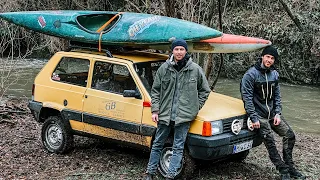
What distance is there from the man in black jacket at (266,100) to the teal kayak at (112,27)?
1.14 m

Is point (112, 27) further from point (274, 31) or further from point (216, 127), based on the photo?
point (274, 31)

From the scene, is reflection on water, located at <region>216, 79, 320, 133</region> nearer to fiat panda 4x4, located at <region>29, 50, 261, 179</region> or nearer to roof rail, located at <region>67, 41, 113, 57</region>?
fiat panda 4x4, located at <region>29, 50, 261, 179</region>

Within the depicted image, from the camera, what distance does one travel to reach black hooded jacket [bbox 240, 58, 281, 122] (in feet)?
20.7

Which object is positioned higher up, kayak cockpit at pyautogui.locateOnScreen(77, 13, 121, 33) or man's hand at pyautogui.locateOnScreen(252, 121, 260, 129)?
kayak cockpit at pyautogui.locateOnScreen(77, 13, 121, 33)

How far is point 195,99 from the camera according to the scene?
600cm

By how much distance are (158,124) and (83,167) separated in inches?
63.2

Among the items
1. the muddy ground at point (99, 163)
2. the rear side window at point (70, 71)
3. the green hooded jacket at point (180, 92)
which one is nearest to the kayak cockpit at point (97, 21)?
the rear side window at point (70, 71)

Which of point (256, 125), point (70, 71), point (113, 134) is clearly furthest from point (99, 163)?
point (256, 125)

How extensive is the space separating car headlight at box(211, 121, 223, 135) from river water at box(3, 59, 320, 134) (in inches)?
257

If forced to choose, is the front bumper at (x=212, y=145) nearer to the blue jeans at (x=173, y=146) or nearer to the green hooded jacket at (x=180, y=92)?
the blue jeans at (x=173, y=146)

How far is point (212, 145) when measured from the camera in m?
5.97

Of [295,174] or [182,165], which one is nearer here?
[182,165]

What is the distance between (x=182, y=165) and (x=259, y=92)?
1501mm

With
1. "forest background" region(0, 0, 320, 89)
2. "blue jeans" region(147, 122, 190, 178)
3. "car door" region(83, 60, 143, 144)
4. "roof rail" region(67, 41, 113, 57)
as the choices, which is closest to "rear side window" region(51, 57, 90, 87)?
"roof rail" region(67, 41, 113, 57)
